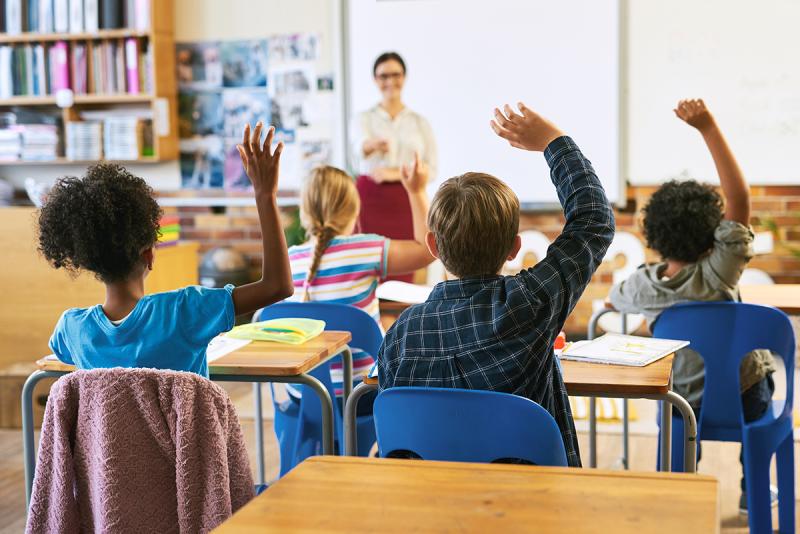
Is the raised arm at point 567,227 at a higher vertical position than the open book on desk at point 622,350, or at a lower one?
higher

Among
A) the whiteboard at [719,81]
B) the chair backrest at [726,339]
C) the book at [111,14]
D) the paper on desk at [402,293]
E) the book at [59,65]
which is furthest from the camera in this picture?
the book at [59,65]

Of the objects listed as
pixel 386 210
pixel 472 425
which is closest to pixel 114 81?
pixel 386 210

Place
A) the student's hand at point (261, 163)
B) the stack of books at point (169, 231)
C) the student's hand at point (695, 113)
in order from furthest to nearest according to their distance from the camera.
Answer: the stack of books at point (169, 231) → the student's hand at point (695, 113) → the student's hand at point (261, 163)

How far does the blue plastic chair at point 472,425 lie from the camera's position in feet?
4.45

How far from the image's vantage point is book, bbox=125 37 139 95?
542cm

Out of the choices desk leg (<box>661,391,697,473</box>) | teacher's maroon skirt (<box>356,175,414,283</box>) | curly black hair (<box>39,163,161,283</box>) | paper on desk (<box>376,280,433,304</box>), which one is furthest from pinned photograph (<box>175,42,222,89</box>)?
desk leg (<box>661,391,697,473</box>)

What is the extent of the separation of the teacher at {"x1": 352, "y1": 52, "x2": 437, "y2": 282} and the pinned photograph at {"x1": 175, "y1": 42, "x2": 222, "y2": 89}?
0.99 meters

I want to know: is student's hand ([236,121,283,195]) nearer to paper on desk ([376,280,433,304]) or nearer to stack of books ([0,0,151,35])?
paper on desk ([376,280,433,304])

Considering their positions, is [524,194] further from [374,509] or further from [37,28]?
[374,509]

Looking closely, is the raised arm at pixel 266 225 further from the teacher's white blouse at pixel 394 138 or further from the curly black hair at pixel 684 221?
the teacher's white blouse at pixel 394 138

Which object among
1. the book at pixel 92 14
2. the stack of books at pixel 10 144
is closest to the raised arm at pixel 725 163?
the book at pixel 92 14

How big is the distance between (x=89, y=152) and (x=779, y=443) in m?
4.31

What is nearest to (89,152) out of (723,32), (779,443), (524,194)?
(524,194)

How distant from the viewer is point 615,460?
3.33m
